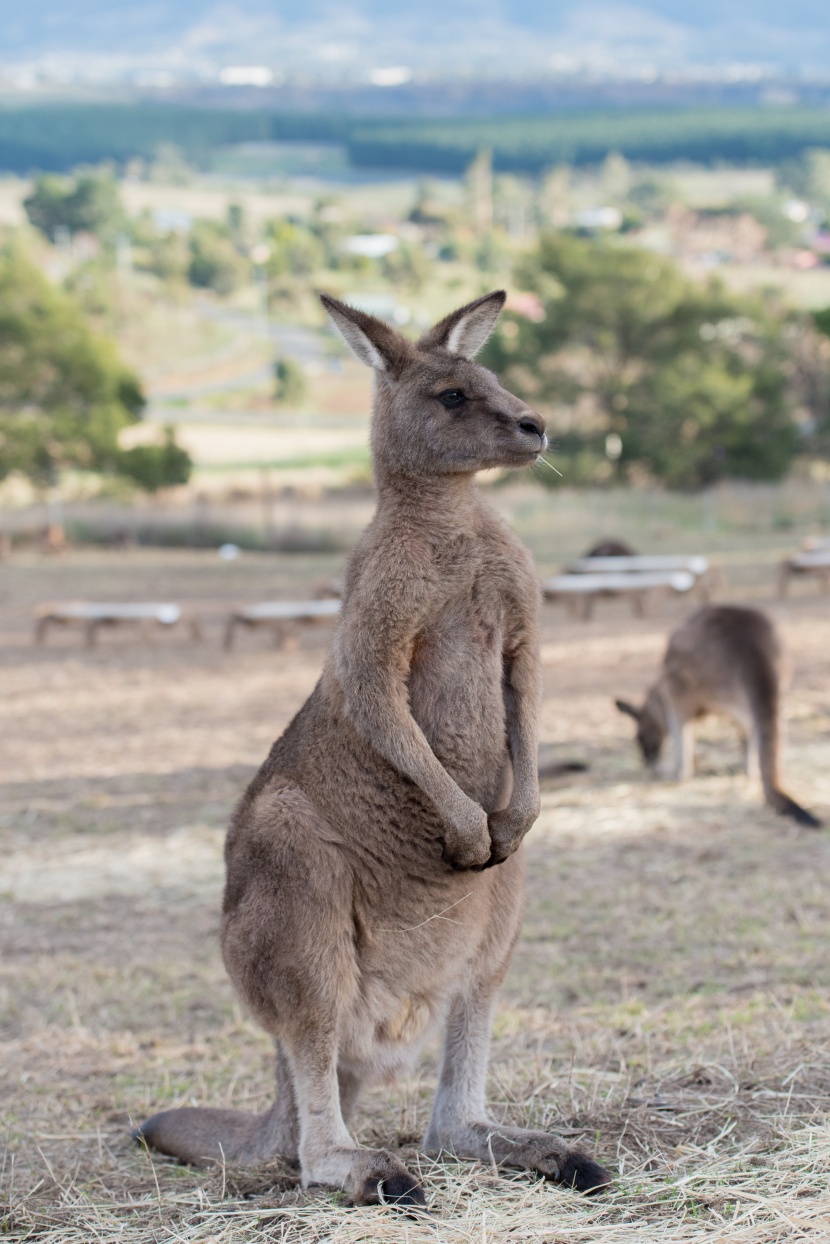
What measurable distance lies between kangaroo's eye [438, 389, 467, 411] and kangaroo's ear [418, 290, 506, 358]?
0.12 meters

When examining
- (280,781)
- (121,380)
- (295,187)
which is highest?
(295,187)

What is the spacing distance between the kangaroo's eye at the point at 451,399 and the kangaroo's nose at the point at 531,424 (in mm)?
134

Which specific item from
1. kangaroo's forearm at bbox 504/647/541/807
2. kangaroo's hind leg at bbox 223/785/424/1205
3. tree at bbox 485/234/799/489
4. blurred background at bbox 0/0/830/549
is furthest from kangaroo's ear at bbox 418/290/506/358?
tree at bbox 485/234/799/489

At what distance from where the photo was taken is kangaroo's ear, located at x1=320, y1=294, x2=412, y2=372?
2832mm

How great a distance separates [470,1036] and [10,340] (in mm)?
24124

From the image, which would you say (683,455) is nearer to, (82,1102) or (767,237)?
(82,1102)

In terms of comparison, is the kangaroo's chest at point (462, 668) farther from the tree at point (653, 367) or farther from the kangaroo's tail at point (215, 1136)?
the tree at point (653, 367)

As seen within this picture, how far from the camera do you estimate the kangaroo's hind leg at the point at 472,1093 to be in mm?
2938

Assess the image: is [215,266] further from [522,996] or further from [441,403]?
[441,403]

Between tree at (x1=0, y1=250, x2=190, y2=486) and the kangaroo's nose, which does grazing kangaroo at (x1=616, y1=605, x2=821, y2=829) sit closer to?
the kangaroo's nose

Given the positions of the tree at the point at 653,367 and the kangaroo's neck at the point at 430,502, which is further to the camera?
the tree at the point at 653,367

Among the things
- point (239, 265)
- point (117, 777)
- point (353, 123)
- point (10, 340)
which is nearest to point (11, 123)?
point (353, 123)

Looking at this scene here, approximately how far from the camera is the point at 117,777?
782 cm

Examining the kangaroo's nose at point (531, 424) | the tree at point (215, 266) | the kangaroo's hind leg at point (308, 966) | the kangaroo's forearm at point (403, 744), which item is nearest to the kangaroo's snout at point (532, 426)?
the kangaroo's nose at point (531, 424)
